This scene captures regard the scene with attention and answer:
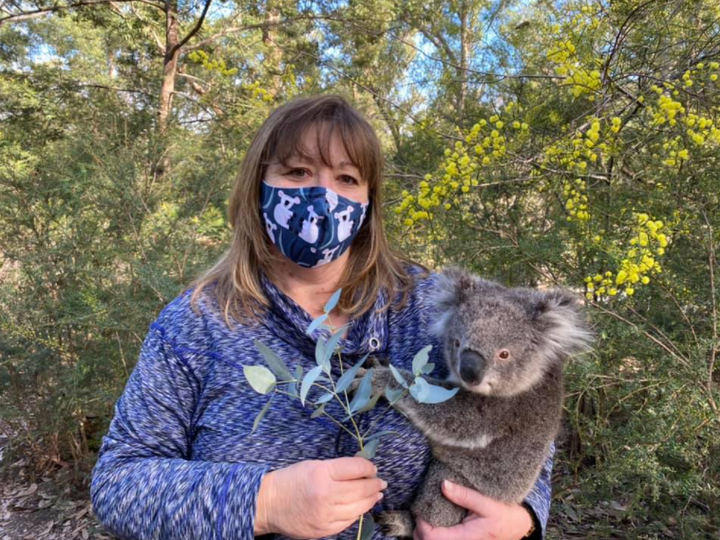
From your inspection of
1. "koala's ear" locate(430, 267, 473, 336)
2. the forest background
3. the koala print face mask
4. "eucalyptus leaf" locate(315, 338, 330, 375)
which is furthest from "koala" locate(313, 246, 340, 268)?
the forest background

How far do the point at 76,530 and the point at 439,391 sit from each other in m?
3.98

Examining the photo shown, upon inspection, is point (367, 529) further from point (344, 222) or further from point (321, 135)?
point (321, 135)

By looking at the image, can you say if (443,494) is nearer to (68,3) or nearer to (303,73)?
(303,73)

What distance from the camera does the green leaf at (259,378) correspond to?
978mm

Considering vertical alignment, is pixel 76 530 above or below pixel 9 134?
below

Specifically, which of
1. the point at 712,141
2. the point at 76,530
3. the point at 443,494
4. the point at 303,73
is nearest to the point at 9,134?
the point at 303,73

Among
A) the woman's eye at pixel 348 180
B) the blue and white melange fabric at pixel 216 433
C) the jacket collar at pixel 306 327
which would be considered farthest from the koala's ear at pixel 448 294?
the woman's eye at pixel 348 180

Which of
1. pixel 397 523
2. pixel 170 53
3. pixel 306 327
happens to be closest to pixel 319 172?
pixel 306 327

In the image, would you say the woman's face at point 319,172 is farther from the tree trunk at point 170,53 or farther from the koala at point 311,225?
the tree trunk at point 170,53

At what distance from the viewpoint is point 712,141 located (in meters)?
2.22

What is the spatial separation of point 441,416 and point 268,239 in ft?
2.76

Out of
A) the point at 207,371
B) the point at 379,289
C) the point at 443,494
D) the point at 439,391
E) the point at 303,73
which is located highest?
the point at 303,73

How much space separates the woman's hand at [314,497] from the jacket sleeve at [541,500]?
2.21 ft

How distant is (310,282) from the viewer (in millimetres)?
1634
